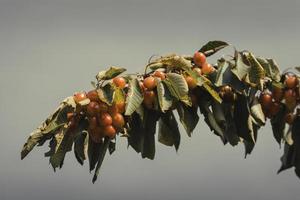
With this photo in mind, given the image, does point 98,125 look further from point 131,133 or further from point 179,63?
point 179,63

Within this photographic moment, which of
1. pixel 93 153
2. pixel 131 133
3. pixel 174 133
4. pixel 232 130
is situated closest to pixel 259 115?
pixel 232 130

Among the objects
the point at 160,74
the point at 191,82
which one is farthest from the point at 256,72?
the point at 160,74

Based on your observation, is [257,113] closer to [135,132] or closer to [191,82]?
[191,82]

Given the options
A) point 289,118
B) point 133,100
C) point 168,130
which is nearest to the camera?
point 133,100

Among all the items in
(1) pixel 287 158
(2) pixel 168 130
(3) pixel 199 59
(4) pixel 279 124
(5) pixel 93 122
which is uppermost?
(3) pixel 199 59

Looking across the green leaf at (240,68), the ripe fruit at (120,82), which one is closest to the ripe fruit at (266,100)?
the green leaf at (240,68)

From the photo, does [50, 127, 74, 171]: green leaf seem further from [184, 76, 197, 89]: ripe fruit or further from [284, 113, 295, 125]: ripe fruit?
[284, 113, 295, 125]: ripe fruit

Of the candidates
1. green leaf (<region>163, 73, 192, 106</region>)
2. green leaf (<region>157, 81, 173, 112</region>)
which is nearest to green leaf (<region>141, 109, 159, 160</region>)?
green leaf (<region>157, 81, 173, 112</region>)
